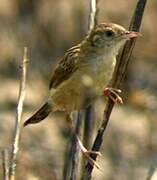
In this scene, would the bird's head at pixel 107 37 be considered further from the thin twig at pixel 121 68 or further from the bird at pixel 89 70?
the thin twig at pixel 121 68

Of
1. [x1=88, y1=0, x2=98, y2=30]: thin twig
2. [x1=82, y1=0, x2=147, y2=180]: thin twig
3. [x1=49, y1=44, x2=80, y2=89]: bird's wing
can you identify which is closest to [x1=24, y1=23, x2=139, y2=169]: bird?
[x1=49, y1=44, x2=80, y2=89]: bird's wing

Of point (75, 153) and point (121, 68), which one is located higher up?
point (121, 68)

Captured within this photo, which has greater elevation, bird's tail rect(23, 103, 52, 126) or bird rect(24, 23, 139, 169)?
bird rect(24, 23, 139, 169)

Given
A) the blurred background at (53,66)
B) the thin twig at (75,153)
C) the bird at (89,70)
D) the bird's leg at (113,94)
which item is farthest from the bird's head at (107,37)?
the blurred background at (53,66)

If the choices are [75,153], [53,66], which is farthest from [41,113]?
[53,66]

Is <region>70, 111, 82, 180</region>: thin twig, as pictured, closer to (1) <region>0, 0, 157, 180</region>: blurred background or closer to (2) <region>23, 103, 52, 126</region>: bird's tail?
(2) <region>23, 103, 52, 126</region>: bird's tail

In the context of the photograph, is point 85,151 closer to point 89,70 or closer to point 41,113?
point 89,70

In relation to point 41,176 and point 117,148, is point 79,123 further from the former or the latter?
point 117,148
